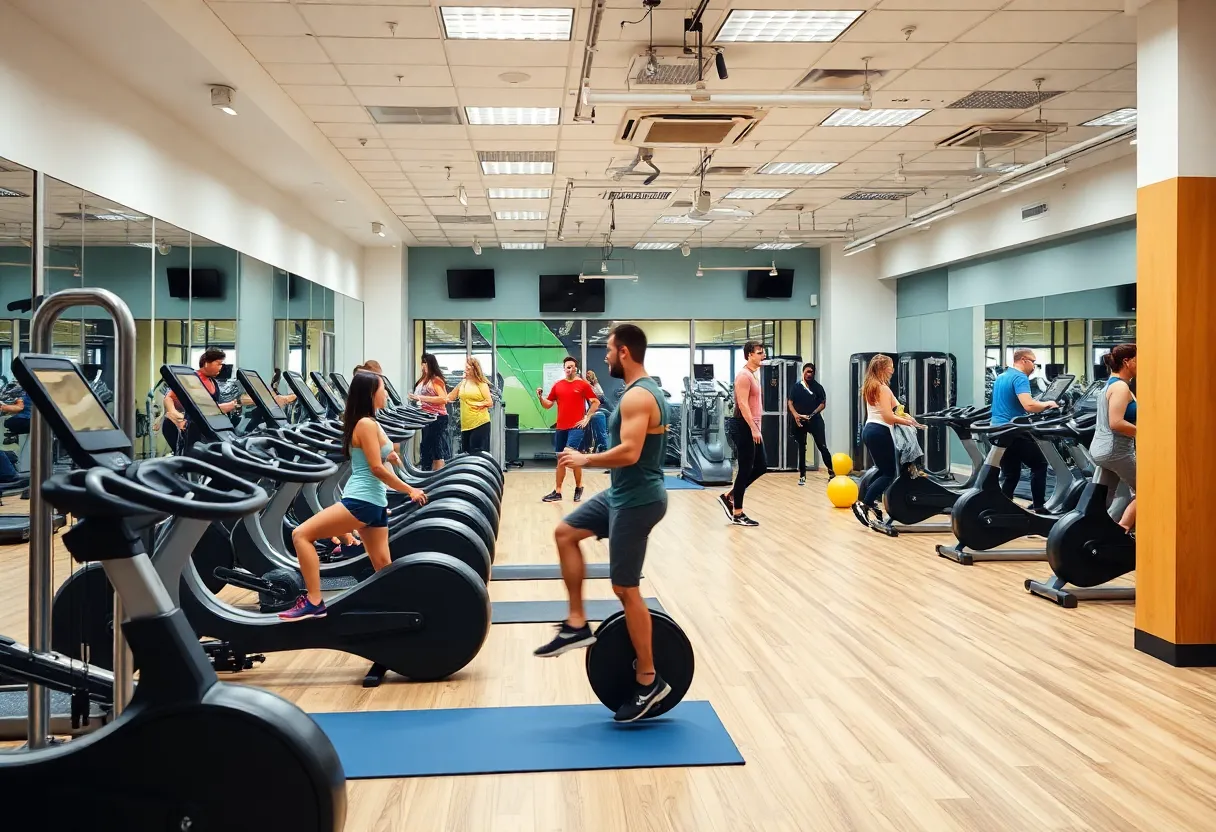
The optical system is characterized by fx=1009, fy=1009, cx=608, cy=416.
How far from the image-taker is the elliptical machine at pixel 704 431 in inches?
519

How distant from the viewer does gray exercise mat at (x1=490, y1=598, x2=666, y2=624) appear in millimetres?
5316

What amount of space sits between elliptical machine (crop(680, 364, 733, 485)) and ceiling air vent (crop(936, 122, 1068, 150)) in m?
4.86

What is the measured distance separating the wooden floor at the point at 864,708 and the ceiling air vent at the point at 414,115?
3869mm

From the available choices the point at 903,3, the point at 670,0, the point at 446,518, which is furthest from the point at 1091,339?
the point at 446,518

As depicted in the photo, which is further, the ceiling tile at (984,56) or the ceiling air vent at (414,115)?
the ceiling air vent at (414,115)

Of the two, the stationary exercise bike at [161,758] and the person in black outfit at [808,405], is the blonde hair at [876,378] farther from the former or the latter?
the stationary exercise bike at [161,758]

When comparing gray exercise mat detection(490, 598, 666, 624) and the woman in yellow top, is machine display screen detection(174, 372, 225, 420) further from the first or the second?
the woman in yellow top

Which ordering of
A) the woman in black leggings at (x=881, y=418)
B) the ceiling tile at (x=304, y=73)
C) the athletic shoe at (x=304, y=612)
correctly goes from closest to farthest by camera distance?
the athletic shoe at (x=304, y=612) < the ceiling tile at (x=304, y=73) < the woman in black leggings at (x=881, y=418)

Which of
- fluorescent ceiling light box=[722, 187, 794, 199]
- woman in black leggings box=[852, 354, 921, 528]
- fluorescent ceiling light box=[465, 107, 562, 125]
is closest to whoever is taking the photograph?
fluorescent ceiling light box=[465, 107, 562, 125]

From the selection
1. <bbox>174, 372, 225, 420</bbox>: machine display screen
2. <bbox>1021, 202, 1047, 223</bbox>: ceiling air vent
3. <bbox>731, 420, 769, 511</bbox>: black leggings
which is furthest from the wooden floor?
<bbox>1021, 202, 1047, 223</bbox>: ceiling air vent

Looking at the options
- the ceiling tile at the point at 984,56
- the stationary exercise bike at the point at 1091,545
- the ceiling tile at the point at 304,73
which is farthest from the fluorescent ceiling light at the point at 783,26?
the stationary exercise bike at the point at 1091,545

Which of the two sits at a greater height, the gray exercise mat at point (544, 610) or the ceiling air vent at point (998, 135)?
the ceiling air vent at point (998, 135)

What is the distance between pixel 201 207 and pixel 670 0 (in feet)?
13.2

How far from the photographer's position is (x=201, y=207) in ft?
25.0
